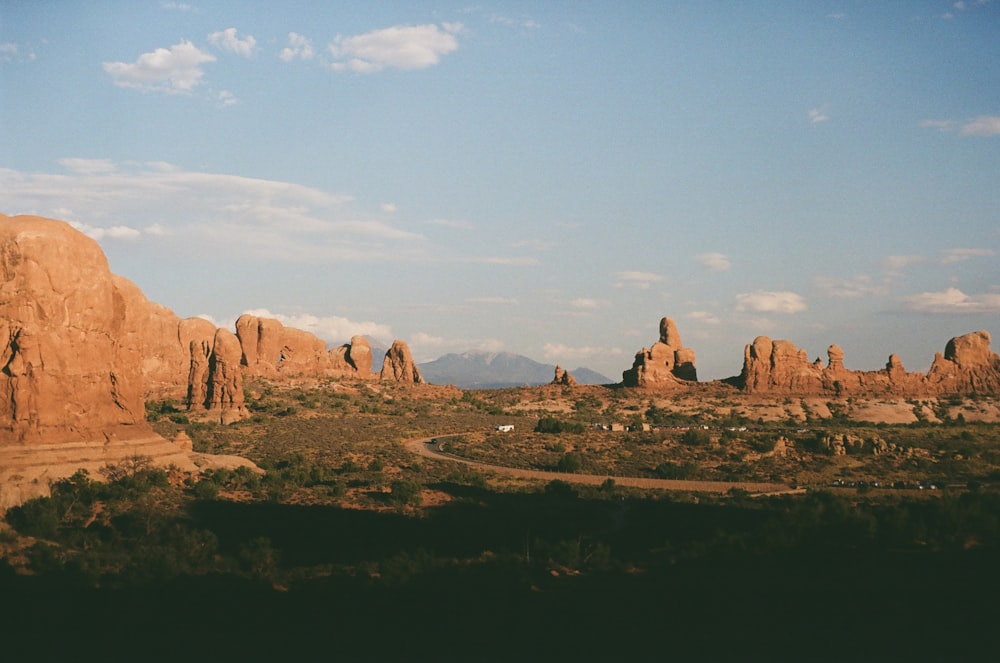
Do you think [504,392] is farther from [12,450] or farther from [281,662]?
[281,662]

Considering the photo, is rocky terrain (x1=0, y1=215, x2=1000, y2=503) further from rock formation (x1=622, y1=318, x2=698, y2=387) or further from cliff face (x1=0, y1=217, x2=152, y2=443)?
rock formation (x1=622, y1=318, x2=698, y2=387)

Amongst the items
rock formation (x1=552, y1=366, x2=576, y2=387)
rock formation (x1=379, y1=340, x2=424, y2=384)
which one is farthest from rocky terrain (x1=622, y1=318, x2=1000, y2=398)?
rock formation (x1=379, y1=340, x2=424, y2=384)

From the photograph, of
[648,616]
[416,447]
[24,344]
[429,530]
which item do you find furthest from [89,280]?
[416,447]

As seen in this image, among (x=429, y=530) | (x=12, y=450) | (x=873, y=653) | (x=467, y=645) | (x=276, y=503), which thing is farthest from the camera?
(x=276, y=503)

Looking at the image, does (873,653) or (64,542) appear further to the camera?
(64,542)

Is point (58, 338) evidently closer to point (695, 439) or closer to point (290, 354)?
point (695, 439)

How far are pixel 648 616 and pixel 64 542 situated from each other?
64.0ft

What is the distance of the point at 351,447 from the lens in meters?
59.0

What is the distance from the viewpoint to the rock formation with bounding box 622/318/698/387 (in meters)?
106

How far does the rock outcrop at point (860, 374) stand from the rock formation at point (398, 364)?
43.5 meters

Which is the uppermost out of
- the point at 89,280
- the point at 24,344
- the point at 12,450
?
the point at 89,280

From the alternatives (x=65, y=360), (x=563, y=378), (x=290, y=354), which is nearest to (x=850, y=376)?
(x=563, y=378)

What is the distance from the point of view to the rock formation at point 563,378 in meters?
116

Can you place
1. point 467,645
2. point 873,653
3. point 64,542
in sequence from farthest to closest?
1. point 64,542
2. point 467,645
3. point 873,653
